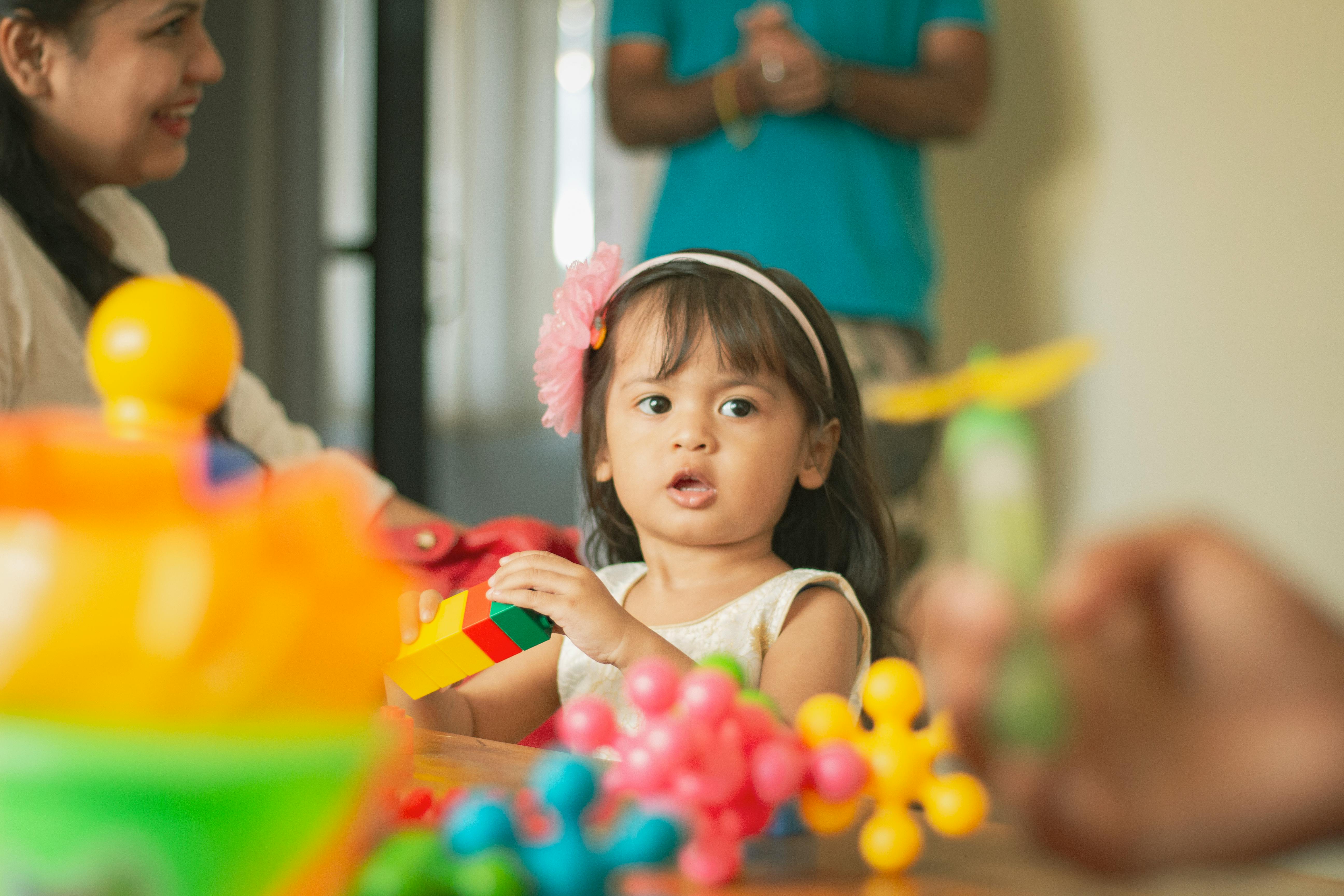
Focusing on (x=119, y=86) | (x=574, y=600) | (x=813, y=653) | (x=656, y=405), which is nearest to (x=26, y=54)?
(x=119, y=86)

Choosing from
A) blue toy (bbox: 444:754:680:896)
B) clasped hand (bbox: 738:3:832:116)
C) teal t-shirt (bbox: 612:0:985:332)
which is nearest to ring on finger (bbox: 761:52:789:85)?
clasped hand (bbox: 738:3:832:116)

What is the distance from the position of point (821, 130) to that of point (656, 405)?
986 mm

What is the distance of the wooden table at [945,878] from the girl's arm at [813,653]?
0.47m

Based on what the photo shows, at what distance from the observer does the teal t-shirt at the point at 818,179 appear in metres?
1.82

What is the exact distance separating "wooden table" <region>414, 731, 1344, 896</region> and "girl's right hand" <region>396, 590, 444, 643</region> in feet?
1.06

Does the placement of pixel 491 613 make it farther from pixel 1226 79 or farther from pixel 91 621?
pixel 1226 79

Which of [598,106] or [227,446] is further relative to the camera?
[598,106]

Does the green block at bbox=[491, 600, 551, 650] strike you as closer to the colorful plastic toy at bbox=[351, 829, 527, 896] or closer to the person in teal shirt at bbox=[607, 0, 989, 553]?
the colorful plastic toy at bbox=[351, 829, 527, 896]

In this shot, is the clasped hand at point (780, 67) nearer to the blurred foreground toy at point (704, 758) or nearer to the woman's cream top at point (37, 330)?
the woman's cream top at point (37, 330)

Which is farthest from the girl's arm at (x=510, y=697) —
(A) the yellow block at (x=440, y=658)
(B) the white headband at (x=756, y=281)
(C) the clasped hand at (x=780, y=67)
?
(C) the clasped hand at (x=780, y=67)

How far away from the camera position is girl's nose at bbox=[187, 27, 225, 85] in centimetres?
137

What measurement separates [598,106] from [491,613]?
7.91 feet

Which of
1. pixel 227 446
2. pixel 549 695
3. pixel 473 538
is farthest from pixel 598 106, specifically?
pixel 227 446

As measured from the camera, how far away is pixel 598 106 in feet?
9.73
